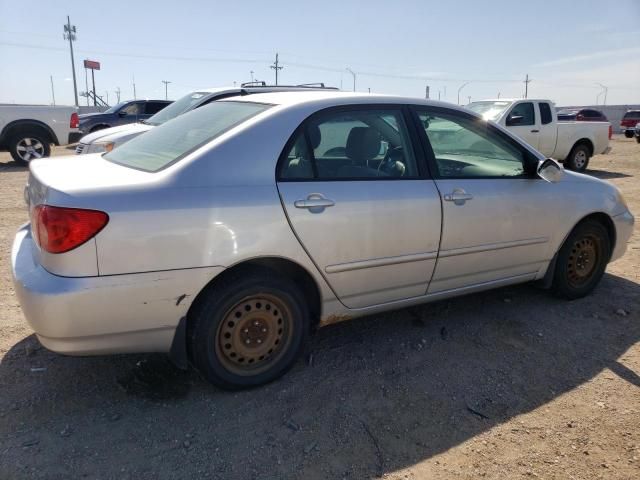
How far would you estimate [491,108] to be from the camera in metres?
11.6

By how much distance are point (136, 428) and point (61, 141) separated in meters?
11.3

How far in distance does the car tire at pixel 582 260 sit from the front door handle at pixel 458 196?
48.8 inches

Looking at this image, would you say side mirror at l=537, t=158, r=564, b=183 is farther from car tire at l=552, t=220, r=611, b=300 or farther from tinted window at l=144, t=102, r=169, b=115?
tinted window at l=144, t=102, r=169, b=115

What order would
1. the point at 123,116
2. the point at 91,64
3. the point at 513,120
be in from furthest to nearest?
the point at 91,64, the point at 123,116, the point at 513,120

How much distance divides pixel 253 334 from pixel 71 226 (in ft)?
3.60

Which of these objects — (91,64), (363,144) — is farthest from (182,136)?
(91,64)

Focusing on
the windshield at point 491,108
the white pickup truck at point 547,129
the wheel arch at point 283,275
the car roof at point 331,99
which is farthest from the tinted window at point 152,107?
the wheel arch at point 283,275

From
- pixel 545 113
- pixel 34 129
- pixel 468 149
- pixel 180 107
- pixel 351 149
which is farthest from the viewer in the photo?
pixel 545 113

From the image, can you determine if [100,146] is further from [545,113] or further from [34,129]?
[545,113]

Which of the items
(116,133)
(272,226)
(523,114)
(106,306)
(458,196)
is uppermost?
(523,114)

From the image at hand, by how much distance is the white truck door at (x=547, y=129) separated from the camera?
39.3ft

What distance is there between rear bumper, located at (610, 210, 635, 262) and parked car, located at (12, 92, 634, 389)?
0.58 meters

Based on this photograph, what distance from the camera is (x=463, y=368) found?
125 inches

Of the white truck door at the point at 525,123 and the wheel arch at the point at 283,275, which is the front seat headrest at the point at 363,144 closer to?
the wheel arch at the point at 283,275
